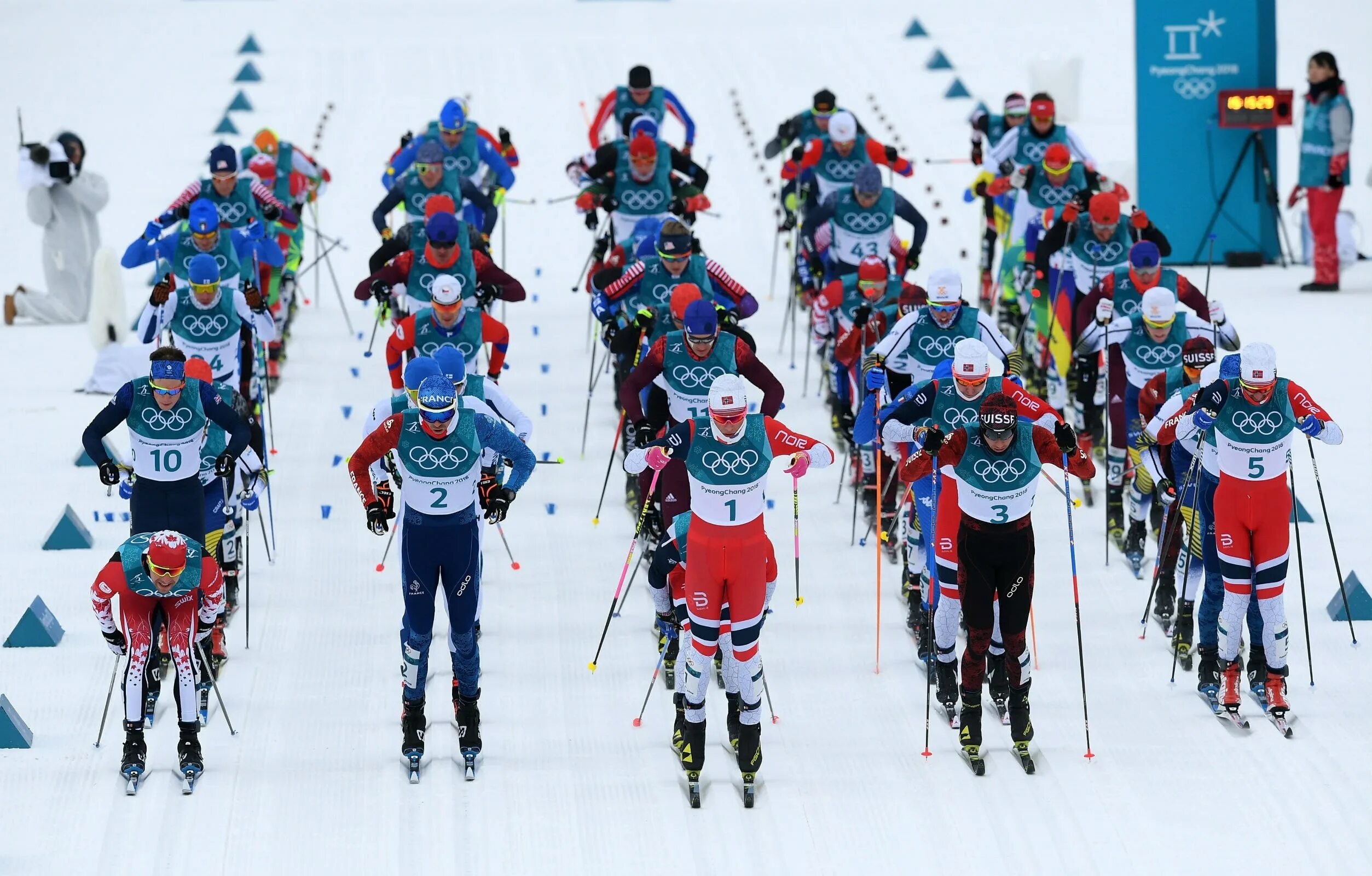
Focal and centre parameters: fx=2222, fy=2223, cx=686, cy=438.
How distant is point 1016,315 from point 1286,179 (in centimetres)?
635

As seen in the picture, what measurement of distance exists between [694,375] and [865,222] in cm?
382

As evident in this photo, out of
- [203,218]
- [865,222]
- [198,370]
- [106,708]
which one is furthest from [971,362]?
[203,218]

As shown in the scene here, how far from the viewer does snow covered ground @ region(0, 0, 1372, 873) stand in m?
9.34

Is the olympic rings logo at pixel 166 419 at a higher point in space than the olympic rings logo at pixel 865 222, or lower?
lower

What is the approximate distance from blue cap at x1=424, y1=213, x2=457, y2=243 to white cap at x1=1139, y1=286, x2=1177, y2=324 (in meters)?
4.06

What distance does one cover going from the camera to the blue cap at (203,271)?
1243 cm

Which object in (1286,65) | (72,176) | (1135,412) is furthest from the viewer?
(1286,65)

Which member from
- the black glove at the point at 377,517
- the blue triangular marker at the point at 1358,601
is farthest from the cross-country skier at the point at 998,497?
the blue triangular marker at the point at 1358,601

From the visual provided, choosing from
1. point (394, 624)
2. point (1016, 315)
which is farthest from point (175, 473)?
point (1016, 315)

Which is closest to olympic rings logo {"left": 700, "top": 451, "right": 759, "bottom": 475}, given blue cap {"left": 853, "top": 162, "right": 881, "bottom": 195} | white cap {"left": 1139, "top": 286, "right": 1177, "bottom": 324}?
white cap {"left": 1139, "top": 286, "right": 1177, "bottom": 324}

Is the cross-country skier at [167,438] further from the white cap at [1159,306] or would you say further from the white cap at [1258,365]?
the white cap at [1159,306]

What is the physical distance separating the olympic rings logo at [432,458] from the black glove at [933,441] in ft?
6.69

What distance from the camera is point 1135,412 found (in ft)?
40.5

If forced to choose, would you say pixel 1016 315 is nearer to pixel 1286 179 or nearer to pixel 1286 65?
pixel 1286 179
